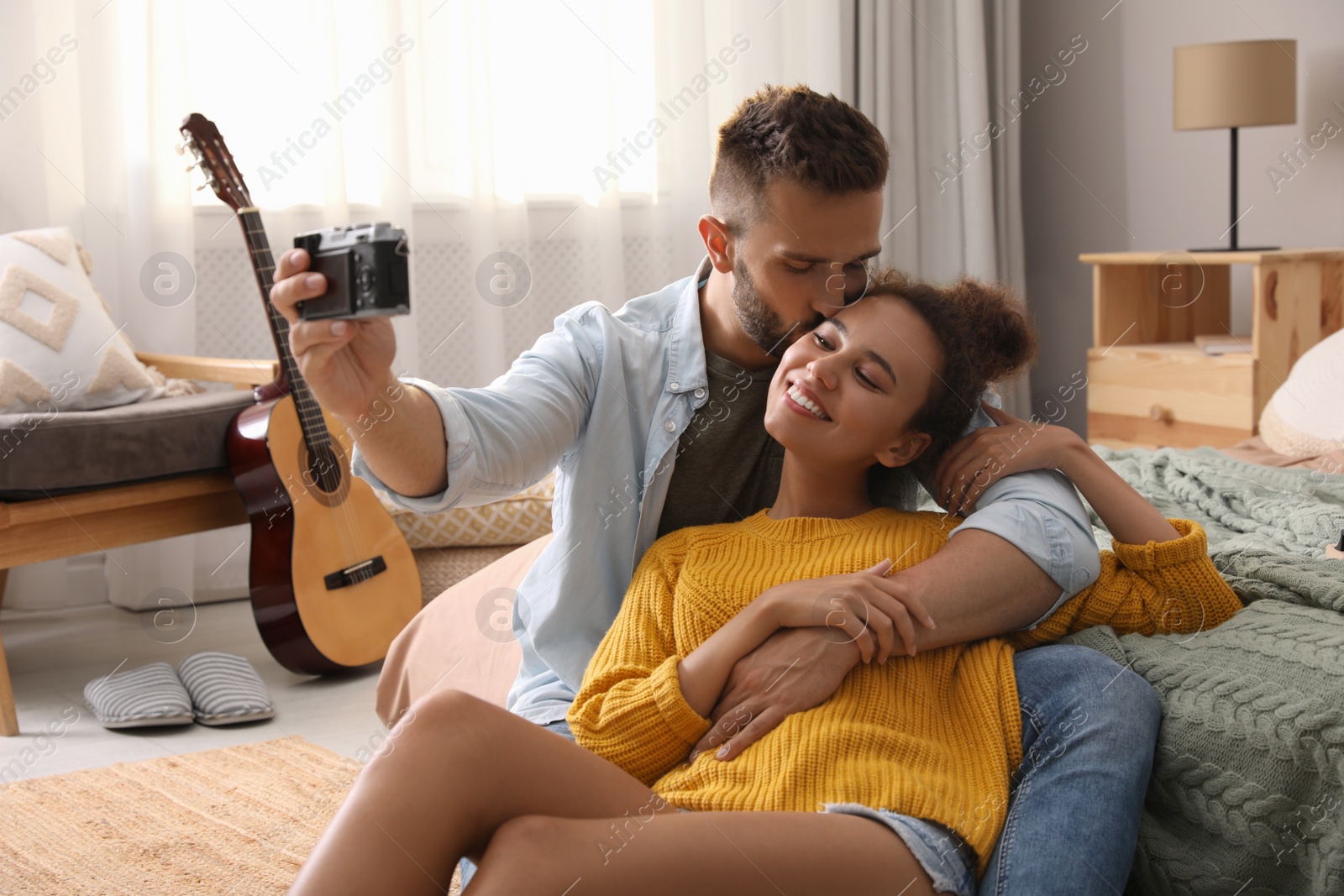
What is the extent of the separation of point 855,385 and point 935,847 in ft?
1.51

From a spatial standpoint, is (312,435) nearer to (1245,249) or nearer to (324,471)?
(324,471)

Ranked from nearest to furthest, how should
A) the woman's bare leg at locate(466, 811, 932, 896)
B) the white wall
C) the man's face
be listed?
1. the woman's bare leg at locate(466, 811, 932, 896)
2. the man's face
3. the white wall

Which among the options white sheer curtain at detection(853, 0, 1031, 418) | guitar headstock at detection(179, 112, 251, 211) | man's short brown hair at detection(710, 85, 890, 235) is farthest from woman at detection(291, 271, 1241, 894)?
white sheer curtain at detection(853, 0, 1031, 418)

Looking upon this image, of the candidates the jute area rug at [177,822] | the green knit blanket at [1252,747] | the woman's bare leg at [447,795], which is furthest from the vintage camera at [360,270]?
the jute area rug at [177,822]

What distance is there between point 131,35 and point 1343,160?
3.03 meters

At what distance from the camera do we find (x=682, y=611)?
1124 mm

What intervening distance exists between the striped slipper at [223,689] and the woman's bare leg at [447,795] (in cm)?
137

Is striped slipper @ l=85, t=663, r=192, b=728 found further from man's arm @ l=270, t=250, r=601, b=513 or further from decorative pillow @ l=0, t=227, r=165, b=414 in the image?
man's arm @ l=270, t=250, r=601, b=513

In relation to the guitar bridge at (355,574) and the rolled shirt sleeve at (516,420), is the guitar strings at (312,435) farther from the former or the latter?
the rolled shirt sleeve at (516,420)

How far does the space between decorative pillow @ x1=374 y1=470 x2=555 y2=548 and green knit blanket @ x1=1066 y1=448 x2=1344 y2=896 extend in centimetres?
173

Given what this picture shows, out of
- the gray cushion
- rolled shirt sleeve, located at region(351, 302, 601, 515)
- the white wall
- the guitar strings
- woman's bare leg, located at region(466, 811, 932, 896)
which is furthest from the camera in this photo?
the white wall

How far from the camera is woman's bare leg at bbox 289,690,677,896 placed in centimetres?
86

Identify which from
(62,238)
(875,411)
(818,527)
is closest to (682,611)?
(818,527)

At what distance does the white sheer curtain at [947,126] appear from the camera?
12.4ft
